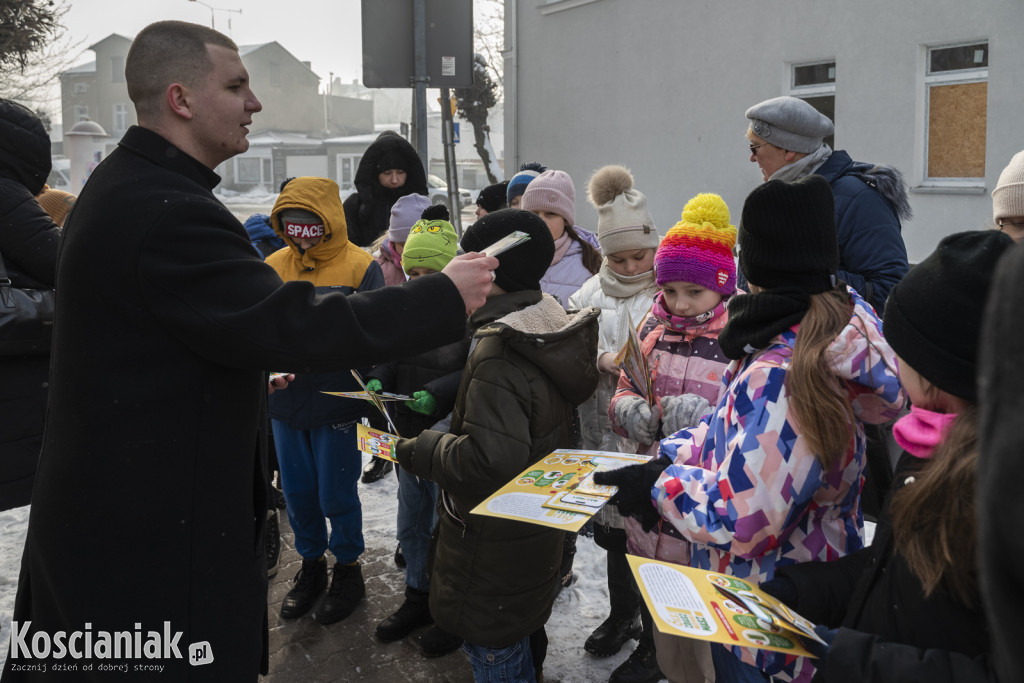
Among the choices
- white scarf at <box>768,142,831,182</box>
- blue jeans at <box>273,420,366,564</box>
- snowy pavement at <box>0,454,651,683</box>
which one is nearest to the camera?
snowy pavement at <box>0,454,651,683</box>

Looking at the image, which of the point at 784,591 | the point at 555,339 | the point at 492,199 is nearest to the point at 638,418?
the point at 555,339

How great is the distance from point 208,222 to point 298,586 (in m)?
2.64

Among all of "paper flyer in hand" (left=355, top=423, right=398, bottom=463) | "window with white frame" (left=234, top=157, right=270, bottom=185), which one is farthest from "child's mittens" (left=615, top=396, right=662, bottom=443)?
"window with white frame" (left=234, top=157, right=270, bottom=185)

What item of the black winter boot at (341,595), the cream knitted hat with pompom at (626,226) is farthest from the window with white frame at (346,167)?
the cream knitted hat with pompom at (626,226)

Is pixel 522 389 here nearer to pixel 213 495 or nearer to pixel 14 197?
pixel 213 495

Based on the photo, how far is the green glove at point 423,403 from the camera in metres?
3.57

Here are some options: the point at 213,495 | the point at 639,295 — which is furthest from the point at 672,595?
the point at 639,295

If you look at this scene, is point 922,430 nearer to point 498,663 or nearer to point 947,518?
point 947,518

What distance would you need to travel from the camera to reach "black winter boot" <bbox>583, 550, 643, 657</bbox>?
355 centimetres

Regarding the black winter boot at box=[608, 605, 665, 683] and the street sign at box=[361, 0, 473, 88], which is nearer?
the black winter boot at box=[608, 605, 665, 683]

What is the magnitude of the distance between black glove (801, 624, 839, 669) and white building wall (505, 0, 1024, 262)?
8867 millimetres

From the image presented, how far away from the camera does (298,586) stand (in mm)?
4094

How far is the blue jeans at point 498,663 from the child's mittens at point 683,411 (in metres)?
0.93

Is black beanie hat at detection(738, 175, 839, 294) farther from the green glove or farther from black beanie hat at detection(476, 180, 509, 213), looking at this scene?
black beanie hat at detection(476, 180, 509, 213)
